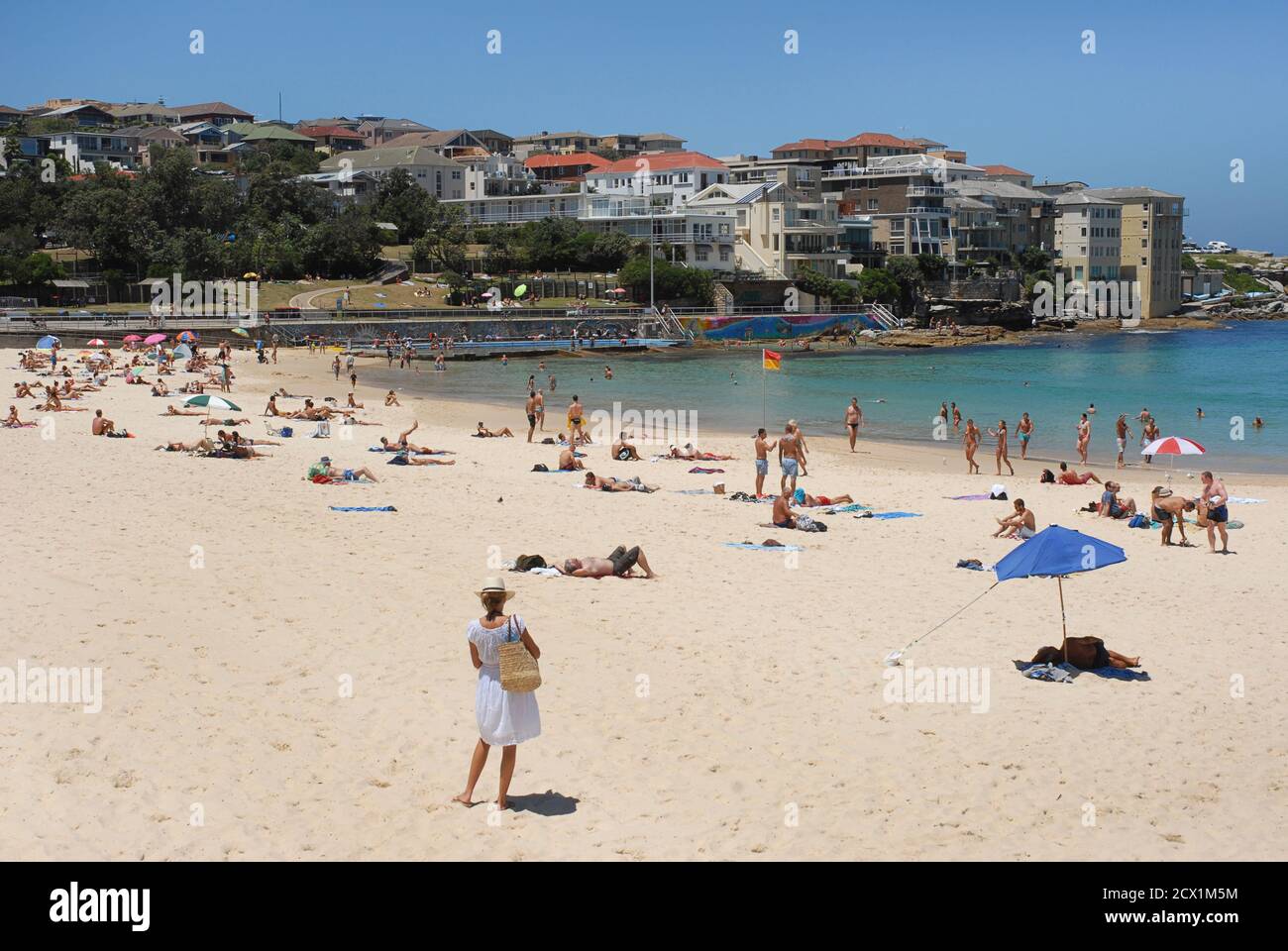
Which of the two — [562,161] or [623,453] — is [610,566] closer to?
[623,453]

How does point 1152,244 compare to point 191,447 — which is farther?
point 1152,244

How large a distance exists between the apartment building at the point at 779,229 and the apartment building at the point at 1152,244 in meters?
31.3

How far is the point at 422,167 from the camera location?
99.1 meters

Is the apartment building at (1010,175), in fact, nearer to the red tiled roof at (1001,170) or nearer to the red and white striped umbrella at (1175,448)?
the red tiled roof at (1001,170)

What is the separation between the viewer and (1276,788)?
759 cm

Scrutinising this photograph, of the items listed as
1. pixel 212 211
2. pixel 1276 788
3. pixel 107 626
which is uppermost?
pixel 212 211

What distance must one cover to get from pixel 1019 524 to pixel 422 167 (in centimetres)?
8968

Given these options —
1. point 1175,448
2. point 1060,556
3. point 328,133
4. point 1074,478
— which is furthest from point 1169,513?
point 328,133

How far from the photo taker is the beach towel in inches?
376

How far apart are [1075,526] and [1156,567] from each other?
3.05 m

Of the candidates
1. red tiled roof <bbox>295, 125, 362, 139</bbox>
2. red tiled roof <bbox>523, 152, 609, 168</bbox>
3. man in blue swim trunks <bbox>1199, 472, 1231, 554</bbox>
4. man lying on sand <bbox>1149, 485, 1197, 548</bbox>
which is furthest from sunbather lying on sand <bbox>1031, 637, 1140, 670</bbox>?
red tiled roof <bbox>295, 125, 362, 139</bbox>

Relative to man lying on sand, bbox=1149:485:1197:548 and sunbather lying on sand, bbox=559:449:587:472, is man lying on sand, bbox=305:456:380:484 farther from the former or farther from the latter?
man lying on sand, bbox=1149:485:1197:548

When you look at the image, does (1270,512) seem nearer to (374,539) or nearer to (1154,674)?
(1154,674)
